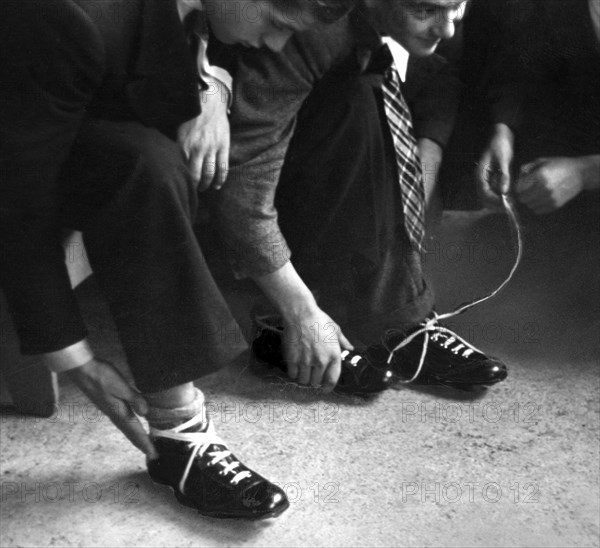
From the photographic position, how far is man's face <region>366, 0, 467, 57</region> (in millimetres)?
919

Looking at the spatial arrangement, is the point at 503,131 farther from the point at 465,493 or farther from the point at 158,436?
the point at 158,436

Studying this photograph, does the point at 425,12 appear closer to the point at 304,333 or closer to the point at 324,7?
the point at 324,7

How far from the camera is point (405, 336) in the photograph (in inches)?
45.8

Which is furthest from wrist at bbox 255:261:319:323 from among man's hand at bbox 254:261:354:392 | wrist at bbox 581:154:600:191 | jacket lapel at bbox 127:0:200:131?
wrist at bbox 581:154:600:191

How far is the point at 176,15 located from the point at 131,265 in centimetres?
26

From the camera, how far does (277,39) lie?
0.88 m

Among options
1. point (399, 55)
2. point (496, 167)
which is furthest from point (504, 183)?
point (399, 55)

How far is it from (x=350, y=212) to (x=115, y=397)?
1.26ft

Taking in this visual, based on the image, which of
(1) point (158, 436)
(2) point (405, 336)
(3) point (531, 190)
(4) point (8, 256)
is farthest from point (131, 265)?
(3) point (531, 190)

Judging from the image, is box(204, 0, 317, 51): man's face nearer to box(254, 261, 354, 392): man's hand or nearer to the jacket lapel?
the jacket lapel

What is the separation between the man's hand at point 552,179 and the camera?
3.62 feet

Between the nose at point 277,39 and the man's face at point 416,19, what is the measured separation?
4.3 inches

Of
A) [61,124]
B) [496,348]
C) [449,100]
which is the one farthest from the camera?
[496,348]

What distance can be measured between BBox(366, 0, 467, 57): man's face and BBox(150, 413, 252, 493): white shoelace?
Answer: 507 millimetres
